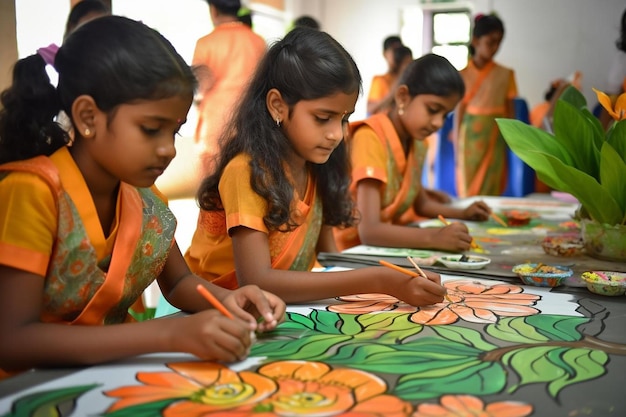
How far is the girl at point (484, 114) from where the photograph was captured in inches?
171

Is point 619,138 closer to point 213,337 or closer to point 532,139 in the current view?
point 532,139

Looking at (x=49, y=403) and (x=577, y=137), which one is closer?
(x=49, y=403)

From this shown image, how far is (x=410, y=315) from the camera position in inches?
42.4

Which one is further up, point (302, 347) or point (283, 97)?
point (283, 97)

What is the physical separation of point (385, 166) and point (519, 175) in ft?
8.24

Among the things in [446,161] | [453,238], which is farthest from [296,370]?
[446,161]

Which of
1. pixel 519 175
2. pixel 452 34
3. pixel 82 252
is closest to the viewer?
pixel 82 252

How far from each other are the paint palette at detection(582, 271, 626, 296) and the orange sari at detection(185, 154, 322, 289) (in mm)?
548

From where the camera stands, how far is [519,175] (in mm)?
4180

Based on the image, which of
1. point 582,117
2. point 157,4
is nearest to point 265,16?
point 157,4

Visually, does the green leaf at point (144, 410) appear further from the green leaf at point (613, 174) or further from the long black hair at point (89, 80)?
the green leaf at point (613, 174)

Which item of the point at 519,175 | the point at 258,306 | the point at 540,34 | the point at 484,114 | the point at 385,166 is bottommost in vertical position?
the point at 519,175

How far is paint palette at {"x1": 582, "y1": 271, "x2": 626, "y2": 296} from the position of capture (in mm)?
1211

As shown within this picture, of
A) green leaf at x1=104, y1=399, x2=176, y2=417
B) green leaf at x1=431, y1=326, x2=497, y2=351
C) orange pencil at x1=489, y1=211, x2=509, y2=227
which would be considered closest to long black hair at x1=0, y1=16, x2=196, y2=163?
green leaf at x1=104, y1=399, x2=176, y2=417
